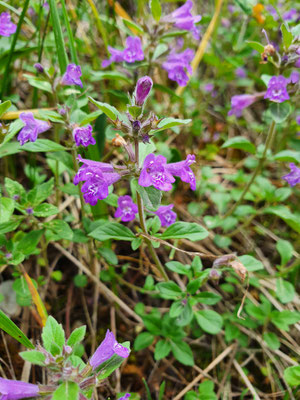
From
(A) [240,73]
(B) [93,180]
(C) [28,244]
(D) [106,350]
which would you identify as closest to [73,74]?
(B) [93,180]

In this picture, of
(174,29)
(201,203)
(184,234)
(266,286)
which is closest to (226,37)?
(174,29)

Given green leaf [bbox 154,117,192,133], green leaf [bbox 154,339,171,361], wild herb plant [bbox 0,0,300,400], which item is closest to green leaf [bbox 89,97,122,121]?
wild herb plant [bbox 0,0,300,400]

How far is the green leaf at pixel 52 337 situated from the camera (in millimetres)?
1324

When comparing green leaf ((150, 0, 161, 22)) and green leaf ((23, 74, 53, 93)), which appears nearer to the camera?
green leaf ((23, 74, 53, 93))

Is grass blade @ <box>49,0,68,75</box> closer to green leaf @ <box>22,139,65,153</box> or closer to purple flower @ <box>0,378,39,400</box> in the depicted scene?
green leaf @ <box>22,139,65,153</box>

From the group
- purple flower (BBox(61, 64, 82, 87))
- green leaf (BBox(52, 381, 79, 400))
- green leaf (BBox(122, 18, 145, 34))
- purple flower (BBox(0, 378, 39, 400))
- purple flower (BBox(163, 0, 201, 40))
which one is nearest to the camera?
green leaf (BBox(52, 381, 79, 400))

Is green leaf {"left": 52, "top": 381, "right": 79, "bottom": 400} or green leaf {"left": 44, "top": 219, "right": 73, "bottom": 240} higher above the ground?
green leaf {"left": 44, "top": 219, "right": 73, "bottom": 240}

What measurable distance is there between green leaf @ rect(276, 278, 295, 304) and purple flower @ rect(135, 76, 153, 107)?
1597mm

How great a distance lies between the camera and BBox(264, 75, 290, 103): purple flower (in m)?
2.28

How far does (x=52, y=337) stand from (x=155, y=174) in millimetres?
772

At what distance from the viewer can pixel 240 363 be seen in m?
2.46

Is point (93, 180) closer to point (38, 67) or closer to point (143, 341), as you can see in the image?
point (38, 67)

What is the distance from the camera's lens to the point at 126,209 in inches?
79.3

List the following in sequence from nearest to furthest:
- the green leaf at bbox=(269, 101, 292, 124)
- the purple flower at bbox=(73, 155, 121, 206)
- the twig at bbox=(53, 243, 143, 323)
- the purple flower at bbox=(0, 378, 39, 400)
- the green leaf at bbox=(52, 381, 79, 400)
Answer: the green leaf at bbox=(52, 381, 79, 400) < the purple flower at bbox=(0, 378, 39, 400) < the purple flower at bbox=(73, 155, 121, 206) < the green leaf at bbox=(269, 101, 292, 124) < the twig at bbox=(53, 243, 143, 323)
